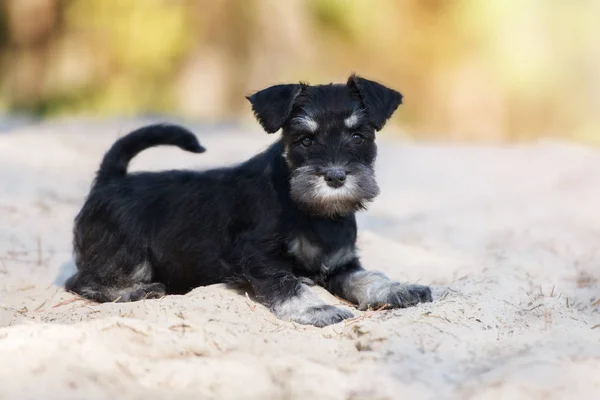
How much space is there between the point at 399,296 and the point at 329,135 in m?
1.01

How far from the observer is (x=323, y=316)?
4.90 meters

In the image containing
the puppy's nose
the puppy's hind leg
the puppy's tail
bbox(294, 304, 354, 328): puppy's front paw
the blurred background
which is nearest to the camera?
bbox(294, 304, 354, 328): puppy's front paw

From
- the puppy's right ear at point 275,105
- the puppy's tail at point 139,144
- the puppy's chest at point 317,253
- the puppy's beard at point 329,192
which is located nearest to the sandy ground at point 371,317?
the puppy's chest at point 317,253

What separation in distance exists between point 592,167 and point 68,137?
608cm

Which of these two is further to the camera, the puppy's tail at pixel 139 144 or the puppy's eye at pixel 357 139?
the puppy's tail at pixel 139 144

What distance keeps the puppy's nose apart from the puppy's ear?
49cm

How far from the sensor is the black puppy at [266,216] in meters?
5.13

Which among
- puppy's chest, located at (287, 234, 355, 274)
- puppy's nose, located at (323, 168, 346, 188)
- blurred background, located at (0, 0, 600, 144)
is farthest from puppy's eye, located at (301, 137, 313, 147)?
blurred background, located at (0, 0, 600, 144)

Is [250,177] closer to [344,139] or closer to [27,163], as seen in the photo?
[344,139]

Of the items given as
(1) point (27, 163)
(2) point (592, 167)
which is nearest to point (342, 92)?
(1) point (27, 163)

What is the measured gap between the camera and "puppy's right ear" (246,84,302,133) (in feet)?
17.4

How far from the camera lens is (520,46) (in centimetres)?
1719

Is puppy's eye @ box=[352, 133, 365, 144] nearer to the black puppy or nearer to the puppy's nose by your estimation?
the black puppy

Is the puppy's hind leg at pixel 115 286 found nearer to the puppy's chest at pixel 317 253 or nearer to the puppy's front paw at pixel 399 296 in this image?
the puppy's chest at pixel 317 253
